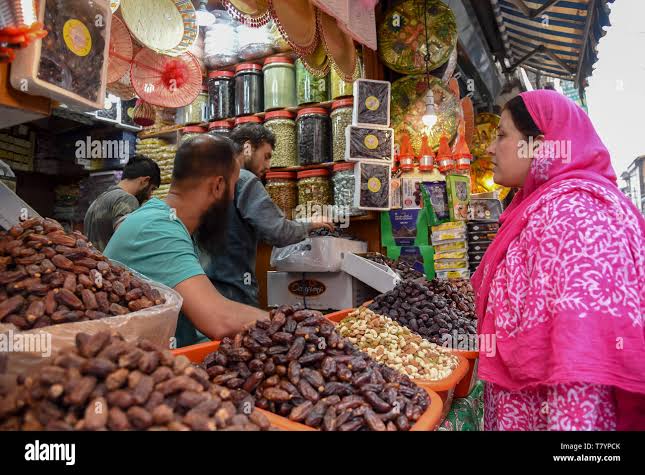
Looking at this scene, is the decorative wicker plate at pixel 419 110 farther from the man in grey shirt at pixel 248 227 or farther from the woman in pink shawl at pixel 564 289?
the woman in pink shawl at pixel 564 289

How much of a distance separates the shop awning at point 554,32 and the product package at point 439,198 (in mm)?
1795

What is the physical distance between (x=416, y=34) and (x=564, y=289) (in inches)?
124

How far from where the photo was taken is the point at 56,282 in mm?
1049

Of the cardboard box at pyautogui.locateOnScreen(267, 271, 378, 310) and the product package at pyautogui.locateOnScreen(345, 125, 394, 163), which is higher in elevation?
the product package at pyautogui.locateOnScreen(345, 125, 394, 163)

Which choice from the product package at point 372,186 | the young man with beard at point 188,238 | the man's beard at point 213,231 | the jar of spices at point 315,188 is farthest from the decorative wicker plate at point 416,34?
the young man with beard at point 188,238

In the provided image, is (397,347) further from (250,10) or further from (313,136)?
(313,136)

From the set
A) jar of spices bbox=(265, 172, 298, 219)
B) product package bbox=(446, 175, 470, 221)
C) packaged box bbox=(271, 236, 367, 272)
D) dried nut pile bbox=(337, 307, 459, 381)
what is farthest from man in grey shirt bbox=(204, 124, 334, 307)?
product package bbox=(446, 175, 470, 221)

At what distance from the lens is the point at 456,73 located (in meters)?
4.91

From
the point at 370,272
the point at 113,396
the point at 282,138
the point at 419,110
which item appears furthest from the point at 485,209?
the point at 113,396

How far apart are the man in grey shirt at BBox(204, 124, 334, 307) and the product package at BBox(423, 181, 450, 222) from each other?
1.02m

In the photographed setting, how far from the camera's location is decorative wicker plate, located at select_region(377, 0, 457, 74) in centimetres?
373

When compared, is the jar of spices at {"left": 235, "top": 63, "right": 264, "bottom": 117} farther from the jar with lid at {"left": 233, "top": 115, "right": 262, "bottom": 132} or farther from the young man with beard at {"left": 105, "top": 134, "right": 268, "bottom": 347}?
the young man with beard at {"left": 105, "top": 134, "right": 268, "bottom": 347}

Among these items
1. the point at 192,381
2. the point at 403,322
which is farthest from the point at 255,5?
the point at 192,381
